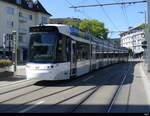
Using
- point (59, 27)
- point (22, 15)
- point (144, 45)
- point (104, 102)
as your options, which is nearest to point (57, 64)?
point (59, 27)

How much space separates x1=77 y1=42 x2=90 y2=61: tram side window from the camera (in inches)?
821

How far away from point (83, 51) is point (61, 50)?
5.73 metres

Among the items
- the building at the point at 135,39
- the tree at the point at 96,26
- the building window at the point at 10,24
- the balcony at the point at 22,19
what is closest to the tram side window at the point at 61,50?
the building window at the point at 10,24

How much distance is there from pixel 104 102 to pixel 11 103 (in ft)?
10.7

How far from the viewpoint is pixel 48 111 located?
9773mm

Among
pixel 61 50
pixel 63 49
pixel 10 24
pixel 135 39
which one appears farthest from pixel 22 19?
pixel 135 39

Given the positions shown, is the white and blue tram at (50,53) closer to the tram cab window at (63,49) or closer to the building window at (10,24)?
the tram cab window at (63,49)

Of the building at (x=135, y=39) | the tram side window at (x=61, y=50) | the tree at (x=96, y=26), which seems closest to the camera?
the tram side window at (x=61, y=50)

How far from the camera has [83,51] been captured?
2255cm

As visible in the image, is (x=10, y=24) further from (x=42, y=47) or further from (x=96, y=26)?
(x=42, y=47)

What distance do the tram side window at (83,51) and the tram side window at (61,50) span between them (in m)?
3.18

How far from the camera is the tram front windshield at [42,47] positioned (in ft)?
53.8

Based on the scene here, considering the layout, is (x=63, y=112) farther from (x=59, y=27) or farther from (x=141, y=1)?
(x=141, y=1)

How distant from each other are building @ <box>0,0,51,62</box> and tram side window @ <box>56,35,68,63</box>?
41.3 m
